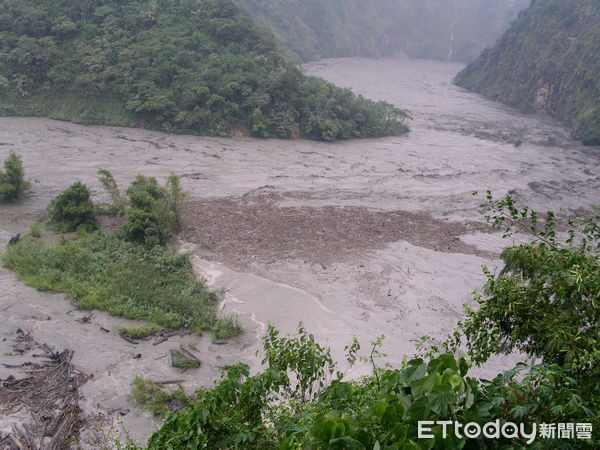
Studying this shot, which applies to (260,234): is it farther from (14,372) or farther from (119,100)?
(119,100)

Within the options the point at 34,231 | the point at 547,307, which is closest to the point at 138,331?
the point at 34,231

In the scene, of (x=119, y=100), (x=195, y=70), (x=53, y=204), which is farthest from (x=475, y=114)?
(x=53, y=204)

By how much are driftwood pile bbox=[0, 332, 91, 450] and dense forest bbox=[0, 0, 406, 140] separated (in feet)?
52.4

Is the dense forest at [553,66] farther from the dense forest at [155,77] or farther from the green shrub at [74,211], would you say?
the green shrub at [74,211]

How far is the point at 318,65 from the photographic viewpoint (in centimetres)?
4856

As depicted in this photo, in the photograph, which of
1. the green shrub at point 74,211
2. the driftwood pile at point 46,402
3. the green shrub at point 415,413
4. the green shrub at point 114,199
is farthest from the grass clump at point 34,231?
the green shrub at point 415,413

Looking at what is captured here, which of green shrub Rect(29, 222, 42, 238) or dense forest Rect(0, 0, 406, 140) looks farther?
dense forest Rect(0, 0, 406, 140)

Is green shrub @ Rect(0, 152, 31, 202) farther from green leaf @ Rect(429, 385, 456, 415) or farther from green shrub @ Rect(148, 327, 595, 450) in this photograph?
green leaf @ Rect(429, 385, 456, 415)

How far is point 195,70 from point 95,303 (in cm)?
1708

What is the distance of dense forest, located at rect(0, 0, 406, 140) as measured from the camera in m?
21.7

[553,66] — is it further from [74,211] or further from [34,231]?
[34,231]

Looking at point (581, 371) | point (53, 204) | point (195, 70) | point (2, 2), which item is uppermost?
point (2, 2)

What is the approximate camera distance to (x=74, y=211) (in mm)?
11977

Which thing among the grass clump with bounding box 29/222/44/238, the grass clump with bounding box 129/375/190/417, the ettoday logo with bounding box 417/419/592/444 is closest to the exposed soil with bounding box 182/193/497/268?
the grass clump with bounding box 29/222/44/238
